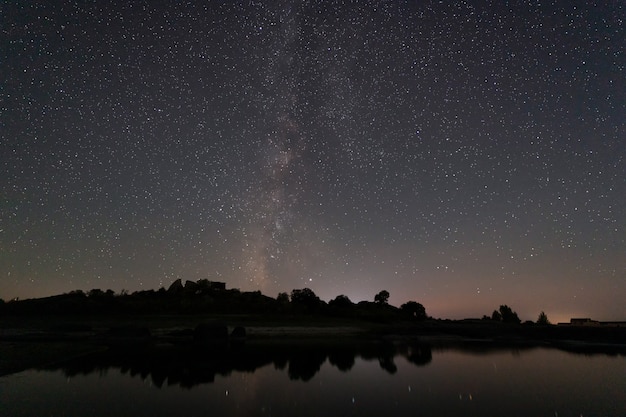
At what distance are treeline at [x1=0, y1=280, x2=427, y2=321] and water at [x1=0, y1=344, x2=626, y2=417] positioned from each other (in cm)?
6396

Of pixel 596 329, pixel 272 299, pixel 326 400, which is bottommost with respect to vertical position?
pixel 326 400

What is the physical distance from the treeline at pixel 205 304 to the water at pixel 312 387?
210 feet

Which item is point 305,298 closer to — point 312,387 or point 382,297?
point 382,297

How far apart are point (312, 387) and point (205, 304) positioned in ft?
289

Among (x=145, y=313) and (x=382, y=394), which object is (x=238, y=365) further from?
(x=145, y=313)

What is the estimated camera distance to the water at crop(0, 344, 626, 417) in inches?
695

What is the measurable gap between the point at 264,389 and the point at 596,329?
67.4 metres

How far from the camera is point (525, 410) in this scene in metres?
18.0

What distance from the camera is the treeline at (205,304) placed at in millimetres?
90562

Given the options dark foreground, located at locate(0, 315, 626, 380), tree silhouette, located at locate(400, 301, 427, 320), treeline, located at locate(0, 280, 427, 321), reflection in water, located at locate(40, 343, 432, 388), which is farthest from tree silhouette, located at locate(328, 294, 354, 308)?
reflection in water, located at locate(40, 343, 432, 388)

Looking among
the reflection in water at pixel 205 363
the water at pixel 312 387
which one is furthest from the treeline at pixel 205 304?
the water at pixel 312 387

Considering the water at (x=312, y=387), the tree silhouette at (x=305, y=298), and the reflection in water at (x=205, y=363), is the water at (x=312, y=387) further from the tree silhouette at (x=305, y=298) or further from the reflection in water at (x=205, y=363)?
the tree silhouette at (x=305, y=298)

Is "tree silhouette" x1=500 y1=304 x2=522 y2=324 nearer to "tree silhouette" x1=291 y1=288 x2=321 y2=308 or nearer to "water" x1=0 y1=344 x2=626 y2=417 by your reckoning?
"tree silhouette" x1=291 y1=288 x2=321 y2=308

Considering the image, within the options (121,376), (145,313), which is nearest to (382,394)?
(121,376)
